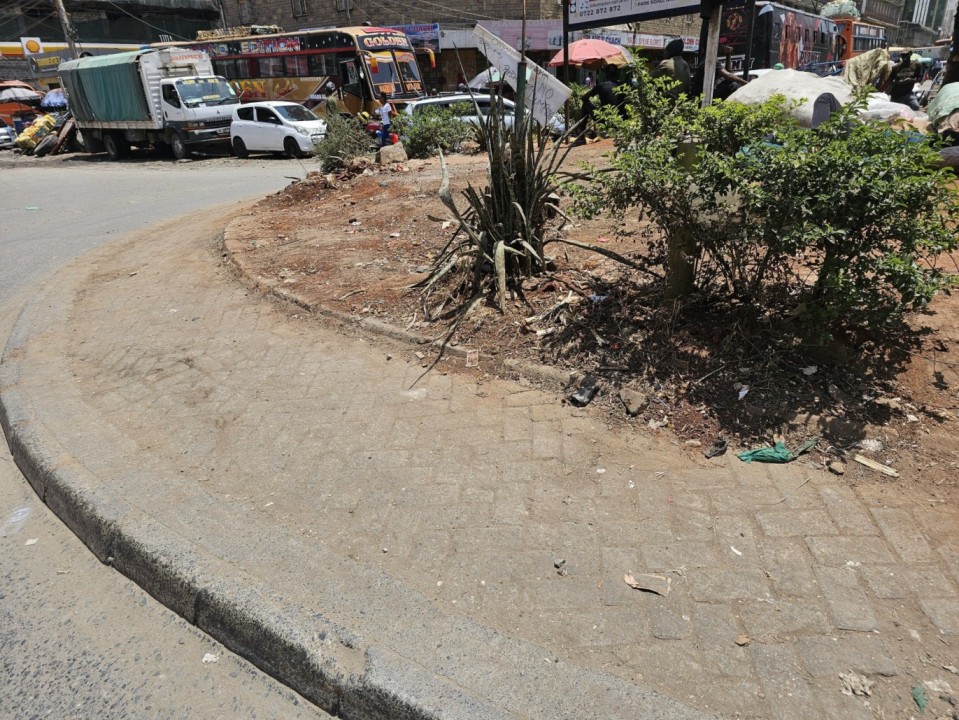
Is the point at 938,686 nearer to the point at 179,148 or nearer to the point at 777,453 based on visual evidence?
the point at 777,453

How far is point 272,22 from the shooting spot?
39750mm

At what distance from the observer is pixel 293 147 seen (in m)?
18.9

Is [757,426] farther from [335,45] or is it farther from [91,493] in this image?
[335,45]

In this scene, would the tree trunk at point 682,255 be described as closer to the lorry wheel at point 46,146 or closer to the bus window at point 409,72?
the bus window at point 409,72

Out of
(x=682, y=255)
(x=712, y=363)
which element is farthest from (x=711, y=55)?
(x=712, y=363)

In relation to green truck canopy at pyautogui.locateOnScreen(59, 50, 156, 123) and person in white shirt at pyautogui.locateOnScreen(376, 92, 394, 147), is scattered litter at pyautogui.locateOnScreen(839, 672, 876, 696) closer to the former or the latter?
person in white shirt at pyautogui.locateOnScreen(376, 92, 394, 147)

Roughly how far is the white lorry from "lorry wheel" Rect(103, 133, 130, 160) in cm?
42

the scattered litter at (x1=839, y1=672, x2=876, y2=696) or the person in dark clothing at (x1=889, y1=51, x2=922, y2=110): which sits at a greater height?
the person in dark clothing at (x1=889, y1=51, x2=922, y2=110)

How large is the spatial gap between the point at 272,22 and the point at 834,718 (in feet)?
149

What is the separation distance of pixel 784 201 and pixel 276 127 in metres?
18.5

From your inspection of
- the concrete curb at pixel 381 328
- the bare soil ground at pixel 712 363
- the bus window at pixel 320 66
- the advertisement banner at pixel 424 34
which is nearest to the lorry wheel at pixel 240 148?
the bus window at pixel 320 66

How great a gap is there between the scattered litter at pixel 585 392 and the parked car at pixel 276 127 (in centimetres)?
1633

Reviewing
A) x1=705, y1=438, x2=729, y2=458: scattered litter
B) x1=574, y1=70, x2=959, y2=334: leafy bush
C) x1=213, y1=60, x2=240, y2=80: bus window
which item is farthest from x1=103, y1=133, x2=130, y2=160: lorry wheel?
x1=705, y1=438, x2=729, y2=458: scattered litter

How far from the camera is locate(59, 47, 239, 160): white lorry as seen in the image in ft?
67.0
